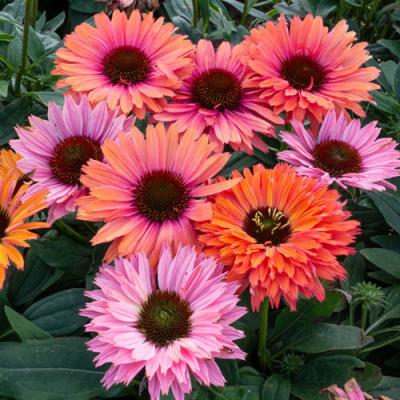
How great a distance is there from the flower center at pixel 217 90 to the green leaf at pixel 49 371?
1.32 ft

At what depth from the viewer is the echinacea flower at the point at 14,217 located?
70cm

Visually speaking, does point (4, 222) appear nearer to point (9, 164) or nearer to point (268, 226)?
point (9, 164)

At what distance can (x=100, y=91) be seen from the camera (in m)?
0.92

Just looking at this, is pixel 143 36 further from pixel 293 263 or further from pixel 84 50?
pixel 293 263

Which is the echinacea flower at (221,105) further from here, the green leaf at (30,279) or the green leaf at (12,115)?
the green leaf at (12,115)

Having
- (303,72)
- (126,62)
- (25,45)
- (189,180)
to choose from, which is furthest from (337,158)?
(25,45)

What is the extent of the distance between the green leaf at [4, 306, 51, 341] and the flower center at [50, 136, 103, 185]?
199mm

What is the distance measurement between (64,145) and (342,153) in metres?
0.41

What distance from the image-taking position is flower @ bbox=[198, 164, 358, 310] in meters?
0.70

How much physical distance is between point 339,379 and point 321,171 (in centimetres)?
30

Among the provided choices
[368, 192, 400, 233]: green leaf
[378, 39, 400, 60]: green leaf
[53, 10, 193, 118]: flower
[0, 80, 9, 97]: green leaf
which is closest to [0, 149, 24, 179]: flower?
[53, 10, 193, 118]: flower

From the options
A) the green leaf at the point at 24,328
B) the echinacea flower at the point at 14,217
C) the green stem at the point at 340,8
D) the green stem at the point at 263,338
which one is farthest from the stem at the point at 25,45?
the green stem at the point at 340,8

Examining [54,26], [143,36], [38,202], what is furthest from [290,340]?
[54,26]

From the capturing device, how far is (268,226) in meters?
0.78
